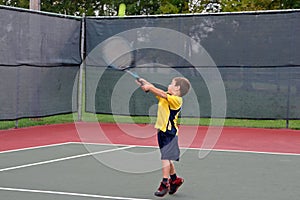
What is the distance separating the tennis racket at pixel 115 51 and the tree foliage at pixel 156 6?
9.81 meters

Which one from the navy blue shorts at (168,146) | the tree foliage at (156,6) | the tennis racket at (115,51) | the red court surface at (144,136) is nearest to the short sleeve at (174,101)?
the navy blue shorts at (168,146)

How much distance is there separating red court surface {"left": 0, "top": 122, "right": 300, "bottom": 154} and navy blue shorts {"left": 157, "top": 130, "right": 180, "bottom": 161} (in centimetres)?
342

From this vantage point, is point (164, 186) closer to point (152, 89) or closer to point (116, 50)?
point (152, 89)

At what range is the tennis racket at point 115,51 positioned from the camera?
10.7 metres

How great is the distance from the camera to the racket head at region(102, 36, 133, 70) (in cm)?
1071

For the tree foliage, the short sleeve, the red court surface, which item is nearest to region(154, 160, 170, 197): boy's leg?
the short sleeve

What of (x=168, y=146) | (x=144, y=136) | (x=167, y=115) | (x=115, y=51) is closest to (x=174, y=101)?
(x=167, y=115)

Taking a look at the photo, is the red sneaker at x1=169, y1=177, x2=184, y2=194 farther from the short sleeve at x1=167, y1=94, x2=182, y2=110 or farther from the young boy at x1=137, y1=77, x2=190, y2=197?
the short sleeve at x1=167, y1=94, x2=182, y2=110

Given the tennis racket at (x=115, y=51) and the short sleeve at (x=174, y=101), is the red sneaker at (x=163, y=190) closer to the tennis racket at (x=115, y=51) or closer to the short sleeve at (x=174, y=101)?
the short sleeve at (x=174, y=101)

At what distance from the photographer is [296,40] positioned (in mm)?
10195

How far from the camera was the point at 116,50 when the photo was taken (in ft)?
34.7

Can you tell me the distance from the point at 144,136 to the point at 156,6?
19309mm

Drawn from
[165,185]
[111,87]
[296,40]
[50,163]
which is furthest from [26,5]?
[165,185]

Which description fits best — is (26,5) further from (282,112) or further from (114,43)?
(282,112)
